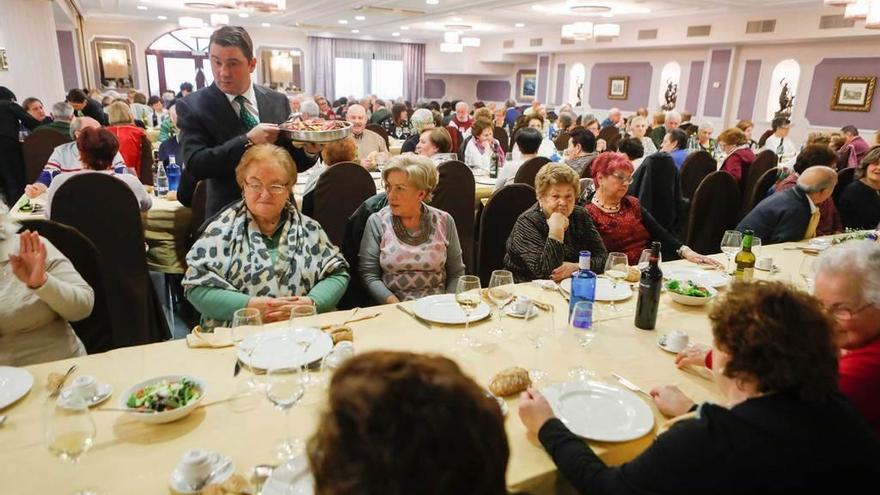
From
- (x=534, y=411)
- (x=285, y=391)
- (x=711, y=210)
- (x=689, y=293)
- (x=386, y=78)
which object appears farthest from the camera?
(x=386, y=78)

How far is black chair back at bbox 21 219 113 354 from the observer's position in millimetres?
2010

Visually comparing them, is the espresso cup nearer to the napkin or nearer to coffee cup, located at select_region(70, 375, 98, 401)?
the napkin

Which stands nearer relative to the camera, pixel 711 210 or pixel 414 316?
pixel 414 316

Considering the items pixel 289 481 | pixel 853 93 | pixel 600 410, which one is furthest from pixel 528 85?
pixel 289 481

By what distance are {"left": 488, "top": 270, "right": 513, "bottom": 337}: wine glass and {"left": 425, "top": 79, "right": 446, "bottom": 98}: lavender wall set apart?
61.6 feet

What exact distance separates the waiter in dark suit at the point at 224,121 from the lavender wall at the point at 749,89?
1029 cm

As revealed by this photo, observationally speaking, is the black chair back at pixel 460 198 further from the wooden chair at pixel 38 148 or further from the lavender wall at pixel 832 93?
the lavender wall at pixel 832 93

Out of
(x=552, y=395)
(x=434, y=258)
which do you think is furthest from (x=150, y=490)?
(x=434, y=258)

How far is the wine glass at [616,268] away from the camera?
2322mm

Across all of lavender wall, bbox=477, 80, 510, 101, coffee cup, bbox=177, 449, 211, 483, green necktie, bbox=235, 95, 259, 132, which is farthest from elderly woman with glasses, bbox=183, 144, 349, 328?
lavender wall, bbox=477, 80, 510, 101

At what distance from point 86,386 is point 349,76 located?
17816mm

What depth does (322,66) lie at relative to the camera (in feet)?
56.3

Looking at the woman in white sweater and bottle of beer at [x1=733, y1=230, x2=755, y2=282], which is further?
bottle of beer at [x1=733, y1=230, x2=755, y2=282]

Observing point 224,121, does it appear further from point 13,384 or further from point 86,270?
point 13,384
